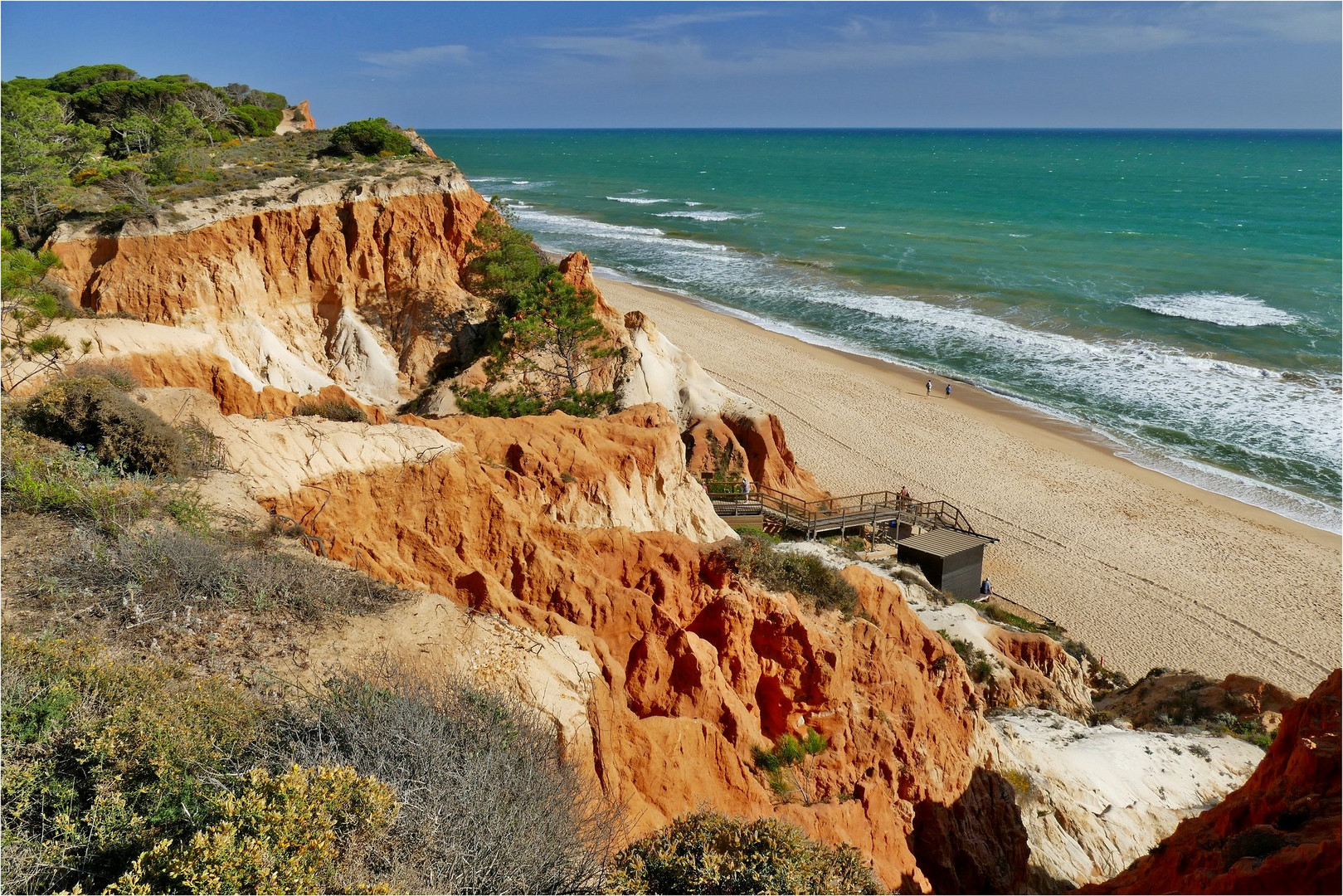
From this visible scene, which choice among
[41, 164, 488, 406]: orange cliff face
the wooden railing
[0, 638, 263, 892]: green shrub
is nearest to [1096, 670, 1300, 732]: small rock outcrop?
the wooden railing

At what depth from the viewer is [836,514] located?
27078 millimetres

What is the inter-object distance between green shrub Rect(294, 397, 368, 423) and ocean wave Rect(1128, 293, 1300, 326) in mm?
56766

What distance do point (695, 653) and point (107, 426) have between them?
27.5 feet

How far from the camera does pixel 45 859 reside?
5.16 m

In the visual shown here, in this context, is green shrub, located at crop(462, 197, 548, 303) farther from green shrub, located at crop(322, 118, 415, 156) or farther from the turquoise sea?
the turquoise sea

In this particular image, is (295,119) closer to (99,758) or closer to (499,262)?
(499,262)

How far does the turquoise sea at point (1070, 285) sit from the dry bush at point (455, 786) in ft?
114

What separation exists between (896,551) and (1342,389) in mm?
33054

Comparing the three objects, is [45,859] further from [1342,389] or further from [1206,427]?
[1342,389]

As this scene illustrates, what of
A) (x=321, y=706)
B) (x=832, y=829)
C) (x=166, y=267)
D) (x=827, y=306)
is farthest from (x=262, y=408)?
(x=827, y=306)

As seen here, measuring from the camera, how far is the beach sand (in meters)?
24.4

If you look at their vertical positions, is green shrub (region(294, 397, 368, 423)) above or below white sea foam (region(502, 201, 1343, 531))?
above

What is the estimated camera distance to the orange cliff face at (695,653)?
10398 millimetres

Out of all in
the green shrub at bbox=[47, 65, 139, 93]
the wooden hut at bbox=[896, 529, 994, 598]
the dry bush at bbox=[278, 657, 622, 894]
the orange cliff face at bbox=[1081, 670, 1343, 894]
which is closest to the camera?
the dry bush at bbox=[278, 657, 622, 894]
